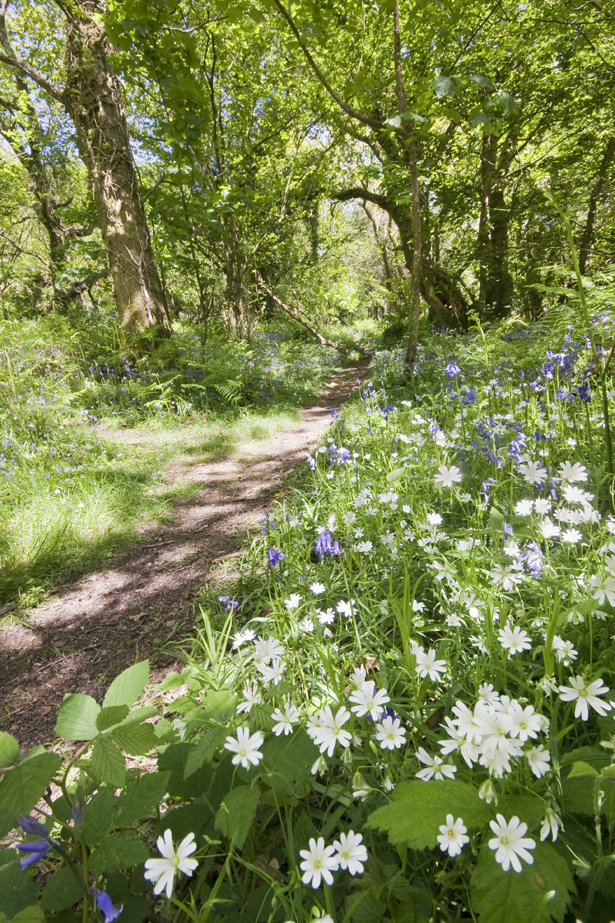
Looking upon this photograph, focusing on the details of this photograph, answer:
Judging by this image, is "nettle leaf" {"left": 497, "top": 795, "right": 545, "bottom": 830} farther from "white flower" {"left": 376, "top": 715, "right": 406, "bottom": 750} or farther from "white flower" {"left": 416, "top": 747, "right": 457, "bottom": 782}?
"white flower" {"left": 376, "top": 715, "right": 406, "bottom": 750}

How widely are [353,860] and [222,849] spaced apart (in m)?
0.50

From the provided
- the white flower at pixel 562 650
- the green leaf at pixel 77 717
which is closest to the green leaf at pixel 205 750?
the green leaf at pixel 77 717

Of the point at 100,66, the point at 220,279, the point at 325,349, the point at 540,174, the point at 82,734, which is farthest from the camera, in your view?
the point at 325,349

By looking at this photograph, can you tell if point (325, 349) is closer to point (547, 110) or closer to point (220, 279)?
point (220, 279)

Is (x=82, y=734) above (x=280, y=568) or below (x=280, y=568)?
above

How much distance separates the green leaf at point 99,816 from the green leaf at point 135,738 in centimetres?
9

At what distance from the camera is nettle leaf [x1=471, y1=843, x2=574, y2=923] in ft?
2.32

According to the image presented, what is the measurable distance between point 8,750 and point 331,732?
2.35 feet

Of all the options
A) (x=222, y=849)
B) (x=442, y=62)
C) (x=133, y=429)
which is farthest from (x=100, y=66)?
(x=222, y=849)

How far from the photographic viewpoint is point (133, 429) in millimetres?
5621

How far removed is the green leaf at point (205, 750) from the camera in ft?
3.12

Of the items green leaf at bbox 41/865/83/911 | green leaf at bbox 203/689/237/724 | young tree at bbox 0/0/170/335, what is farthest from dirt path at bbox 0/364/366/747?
young tree at bbox 0/0/170/335

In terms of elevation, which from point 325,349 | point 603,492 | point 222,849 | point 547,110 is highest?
point 547,110

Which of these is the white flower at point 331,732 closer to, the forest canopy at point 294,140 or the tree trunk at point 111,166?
the forest canopy at point 294,140
